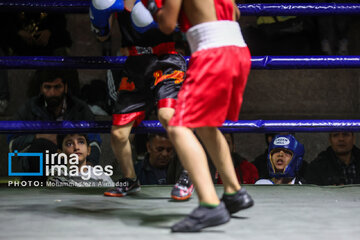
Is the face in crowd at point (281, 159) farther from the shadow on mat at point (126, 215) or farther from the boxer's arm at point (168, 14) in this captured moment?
the boxer's arm at point (168, 14)

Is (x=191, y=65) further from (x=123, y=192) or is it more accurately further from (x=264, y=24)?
(x=264, y=24)

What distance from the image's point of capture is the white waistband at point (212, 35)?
5.43 ft

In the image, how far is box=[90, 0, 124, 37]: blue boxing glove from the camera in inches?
82.5

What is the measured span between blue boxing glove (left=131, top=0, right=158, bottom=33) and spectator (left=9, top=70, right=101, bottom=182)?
1.08 meters

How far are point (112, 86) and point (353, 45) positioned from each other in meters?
2.07

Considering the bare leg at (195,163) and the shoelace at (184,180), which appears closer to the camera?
the bare leg at (195,163)

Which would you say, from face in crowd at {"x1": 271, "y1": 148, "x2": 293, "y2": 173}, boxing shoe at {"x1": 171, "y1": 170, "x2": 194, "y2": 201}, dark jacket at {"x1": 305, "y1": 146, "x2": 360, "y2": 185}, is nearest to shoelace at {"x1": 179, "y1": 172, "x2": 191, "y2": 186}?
boxing shoe at {"x1": 171, "y1": 170, "x2": 194, "y2": 201}

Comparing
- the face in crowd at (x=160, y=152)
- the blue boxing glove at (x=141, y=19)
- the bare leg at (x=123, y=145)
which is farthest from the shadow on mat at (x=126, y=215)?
the face in crowd at (x=160, y=152)

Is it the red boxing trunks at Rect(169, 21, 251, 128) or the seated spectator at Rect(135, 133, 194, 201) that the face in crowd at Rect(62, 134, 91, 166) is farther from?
the red boxing trunks at Rect(169, 21, 251, 128)

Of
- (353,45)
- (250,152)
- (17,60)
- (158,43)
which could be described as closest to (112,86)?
(250,152)

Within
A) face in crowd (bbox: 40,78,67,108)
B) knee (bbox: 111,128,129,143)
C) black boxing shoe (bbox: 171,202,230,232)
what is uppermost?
face in crowd (bbox: 40,78,67,108)

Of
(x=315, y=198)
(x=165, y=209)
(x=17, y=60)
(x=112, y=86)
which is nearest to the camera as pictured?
(x=165, y=209)

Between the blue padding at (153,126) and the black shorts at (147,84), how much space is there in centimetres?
21

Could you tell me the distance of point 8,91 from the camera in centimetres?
408
